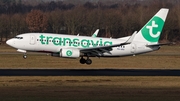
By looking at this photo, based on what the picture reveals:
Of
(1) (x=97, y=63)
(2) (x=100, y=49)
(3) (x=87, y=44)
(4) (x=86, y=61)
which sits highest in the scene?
(3) (x=87, y=44)

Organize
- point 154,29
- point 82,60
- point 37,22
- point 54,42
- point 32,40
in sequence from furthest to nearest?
point 37,22 < point 154,29 < point 82,60 < point 32,40 < point 54,42

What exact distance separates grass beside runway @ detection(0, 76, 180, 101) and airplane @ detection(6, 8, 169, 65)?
1340cm

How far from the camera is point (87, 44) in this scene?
5303 centimetres

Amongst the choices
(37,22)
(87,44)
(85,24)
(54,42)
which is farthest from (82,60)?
(37,22)

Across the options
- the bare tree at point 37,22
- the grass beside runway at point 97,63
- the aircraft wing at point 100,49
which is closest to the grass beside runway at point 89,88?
the grass beside runway at point 97,63

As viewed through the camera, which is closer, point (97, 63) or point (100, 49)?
point (100, 49)

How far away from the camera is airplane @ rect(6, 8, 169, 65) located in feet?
170

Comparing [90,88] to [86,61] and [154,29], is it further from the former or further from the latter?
[154,29]

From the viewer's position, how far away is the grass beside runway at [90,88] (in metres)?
27.1

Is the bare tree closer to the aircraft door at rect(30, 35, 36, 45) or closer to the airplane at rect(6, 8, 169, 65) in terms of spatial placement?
the airplane at rect(6, 8, 169, 65)

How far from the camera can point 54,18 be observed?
443ft

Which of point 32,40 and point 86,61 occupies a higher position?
point 32,40

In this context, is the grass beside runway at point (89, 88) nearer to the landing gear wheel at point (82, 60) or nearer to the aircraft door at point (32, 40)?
the landing gear wheel at point (82, 60)

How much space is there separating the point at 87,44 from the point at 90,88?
21478 mm
